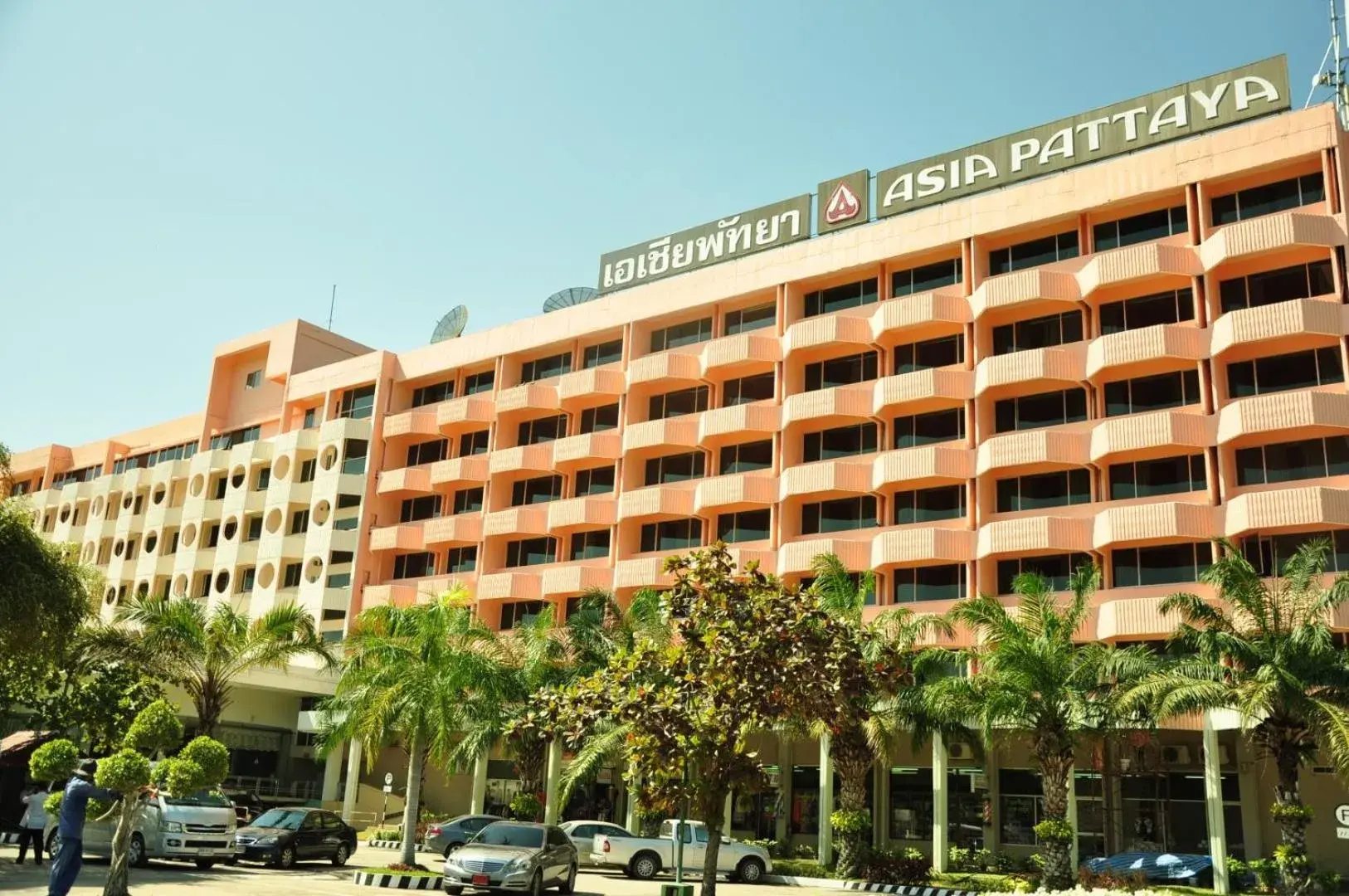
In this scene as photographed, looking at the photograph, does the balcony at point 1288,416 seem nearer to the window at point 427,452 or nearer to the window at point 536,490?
the window at point 536,490

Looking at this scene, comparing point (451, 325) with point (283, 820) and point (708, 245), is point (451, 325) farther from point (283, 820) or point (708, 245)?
point (283, 820)

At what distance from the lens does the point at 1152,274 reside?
130ft

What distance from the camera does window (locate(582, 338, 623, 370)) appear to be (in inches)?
2162

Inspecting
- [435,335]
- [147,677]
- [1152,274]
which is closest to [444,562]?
[435,335]

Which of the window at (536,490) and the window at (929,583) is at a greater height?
the window at (536,490)

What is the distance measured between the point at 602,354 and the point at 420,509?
12.6 meters

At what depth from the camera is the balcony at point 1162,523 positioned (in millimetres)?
36625

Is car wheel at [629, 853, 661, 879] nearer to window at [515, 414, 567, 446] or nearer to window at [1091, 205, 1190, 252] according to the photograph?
window at [515, 414, 567, 446]

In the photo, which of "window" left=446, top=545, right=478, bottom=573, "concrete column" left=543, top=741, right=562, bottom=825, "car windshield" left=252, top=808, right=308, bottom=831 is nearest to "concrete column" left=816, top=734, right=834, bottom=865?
"concrete column" left=543, top=741, right=562, bottom=825

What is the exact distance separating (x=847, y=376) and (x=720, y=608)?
28192 mm

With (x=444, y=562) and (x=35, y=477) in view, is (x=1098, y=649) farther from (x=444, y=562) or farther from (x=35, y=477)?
(x=35, y=477)

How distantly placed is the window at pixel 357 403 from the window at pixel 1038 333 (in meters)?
31.8

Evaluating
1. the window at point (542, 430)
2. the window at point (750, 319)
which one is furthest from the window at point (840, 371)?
the window at point (542, 430)

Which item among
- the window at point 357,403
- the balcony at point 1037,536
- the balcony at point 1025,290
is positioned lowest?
the balcony at point 1037,536
